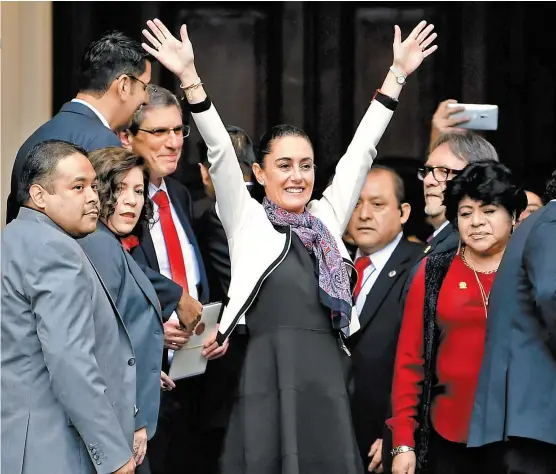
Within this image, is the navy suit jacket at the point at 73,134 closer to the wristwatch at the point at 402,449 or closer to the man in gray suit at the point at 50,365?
the man in gray suit at the point at 50,365

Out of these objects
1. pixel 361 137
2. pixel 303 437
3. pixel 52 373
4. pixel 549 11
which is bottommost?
pixel 303 437

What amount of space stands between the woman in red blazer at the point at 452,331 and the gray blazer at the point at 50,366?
45.9 inches

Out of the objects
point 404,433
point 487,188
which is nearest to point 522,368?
point 404,433

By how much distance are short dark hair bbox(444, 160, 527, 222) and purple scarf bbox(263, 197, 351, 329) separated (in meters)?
0.43

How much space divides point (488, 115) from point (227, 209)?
1403mm

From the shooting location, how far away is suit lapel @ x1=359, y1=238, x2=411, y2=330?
5004 millimetres

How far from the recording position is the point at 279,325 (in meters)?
4.39

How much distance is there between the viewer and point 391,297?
503 cm

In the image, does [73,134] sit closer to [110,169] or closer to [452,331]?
[110,169]

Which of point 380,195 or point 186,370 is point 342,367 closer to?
point 186,370

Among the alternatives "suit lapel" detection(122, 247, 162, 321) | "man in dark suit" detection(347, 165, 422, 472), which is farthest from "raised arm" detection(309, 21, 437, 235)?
"suit lapel" detection(122, 247, 162, 321)

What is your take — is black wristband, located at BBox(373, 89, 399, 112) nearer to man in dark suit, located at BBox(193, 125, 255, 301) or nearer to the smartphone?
man in dark suit, located at BBox(193, 125, 255, 301)

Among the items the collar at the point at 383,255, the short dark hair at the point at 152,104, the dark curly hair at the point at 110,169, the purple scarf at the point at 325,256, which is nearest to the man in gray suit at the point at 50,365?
the dark curly hair at the point at 110,169

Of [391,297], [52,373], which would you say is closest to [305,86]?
[391,297]
